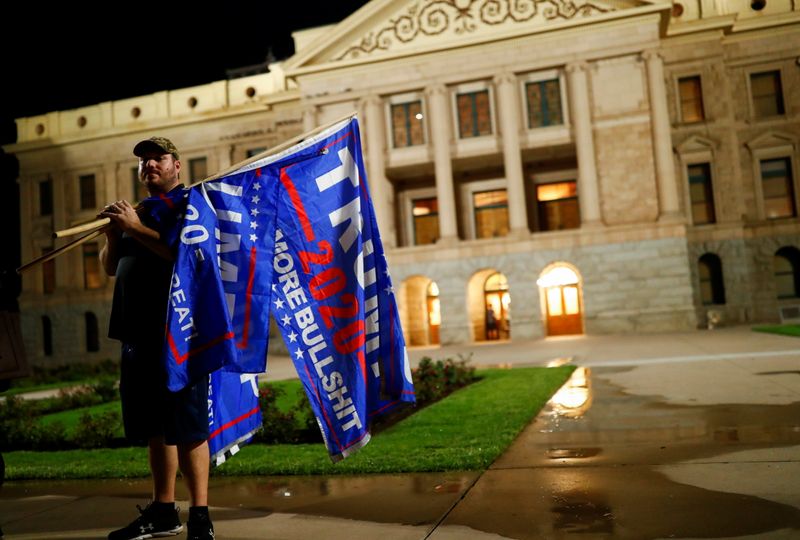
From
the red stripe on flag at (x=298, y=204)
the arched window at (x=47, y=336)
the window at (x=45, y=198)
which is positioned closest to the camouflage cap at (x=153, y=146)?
the red stripe on flag at (x=298, y=204)

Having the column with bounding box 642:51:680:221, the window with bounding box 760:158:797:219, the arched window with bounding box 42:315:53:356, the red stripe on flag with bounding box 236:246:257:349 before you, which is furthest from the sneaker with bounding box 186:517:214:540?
the arched window with bounding box 42:315:53:356

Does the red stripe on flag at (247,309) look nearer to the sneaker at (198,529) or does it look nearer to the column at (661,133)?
the sneaker at (198,529)

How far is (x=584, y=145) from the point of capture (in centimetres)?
3066

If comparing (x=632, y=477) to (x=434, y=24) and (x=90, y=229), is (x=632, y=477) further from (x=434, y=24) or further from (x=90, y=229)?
(x=434, y=24)

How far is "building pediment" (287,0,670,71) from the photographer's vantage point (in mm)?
30703

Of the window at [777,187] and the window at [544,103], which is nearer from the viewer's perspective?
the window at [544,103]

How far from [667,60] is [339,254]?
33.0 m

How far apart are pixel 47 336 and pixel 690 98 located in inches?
1645

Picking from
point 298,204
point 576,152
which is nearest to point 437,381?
point 298,204

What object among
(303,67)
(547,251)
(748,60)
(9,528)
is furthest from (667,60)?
(9,528)

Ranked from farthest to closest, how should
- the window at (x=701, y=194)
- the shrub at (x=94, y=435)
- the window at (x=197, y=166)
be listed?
the window at (x=197, y=166), the window at (x=701, y=194), the shrub at (x=94, y=435)

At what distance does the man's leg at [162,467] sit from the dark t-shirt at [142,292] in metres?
0.70

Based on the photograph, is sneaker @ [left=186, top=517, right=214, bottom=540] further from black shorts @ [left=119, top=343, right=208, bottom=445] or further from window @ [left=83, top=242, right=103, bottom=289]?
window @ [left=83, top=242, right=103, bottom=289]

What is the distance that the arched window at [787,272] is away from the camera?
1238 inches
